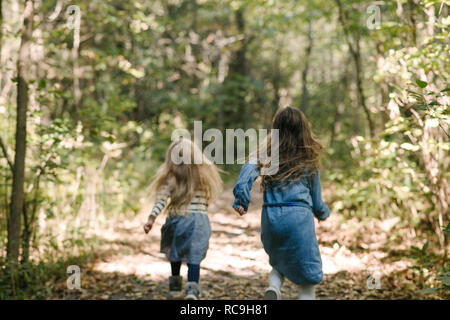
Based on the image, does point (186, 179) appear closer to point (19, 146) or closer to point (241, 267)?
point (241, 267)

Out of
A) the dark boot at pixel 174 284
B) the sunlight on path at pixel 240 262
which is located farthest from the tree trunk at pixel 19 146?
the dark boot at pixel 174 284

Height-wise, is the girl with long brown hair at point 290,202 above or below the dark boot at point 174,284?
above

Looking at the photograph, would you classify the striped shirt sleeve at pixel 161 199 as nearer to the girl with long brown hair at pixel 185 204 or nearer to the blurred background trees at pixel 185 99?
the girl with long brown hair at pixel 185 204

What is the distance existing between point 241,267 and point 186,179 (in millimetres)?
1705

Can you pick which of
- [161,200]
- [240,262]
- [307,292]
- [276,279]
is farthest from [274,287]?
[240,262]

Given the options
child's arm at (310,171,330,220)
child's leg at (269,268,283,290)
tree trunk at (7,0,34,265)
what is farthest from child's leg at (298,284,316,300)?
tree trunk at (7,0,34,265)

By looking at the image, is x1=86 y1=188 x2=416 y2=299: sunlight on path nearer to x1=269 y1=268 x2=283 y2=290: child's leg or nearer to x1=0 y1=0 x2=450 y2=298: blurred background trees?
→ x1=0 y1=0 x2=450 y2=298: blurred background trees

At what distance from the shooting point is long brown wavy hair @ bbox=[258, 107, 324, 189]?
10.2 feet

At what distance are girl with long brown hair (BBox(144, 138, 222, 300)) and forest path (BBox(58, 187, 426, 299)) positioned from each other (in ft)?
1.51

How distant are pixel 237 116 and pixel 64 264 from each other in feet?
35.6

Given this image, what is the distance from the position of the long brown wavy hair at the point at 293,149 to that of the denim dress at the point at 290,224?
2.5 inches

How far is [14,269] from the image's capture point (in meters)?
4.21

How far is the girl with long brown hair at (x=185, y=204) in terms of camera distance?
4.15 meters

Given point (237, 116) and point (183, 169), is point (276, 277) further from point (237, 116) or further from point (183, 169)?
point (237, 116)
